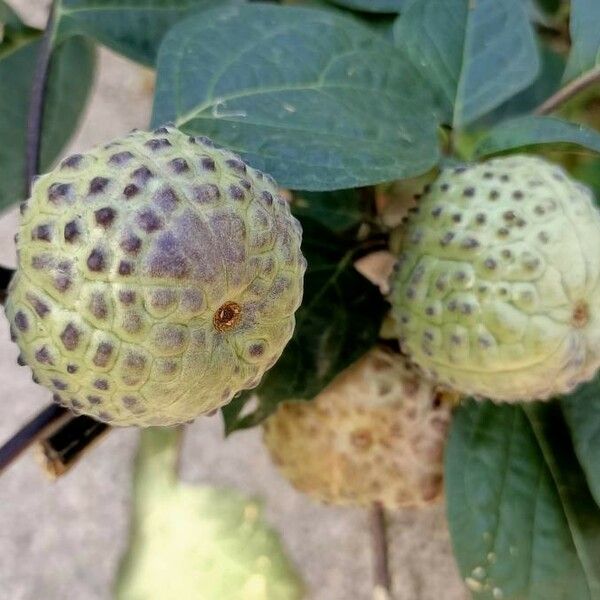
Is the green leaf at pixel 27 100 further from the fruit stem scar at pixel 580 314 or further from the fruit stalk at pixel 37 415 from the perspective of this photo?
the fruit stem scar at pixel 580 314

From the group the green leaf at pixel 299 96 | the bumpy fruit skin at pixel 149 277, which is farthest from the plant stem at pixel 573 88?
the bumpy fruit skin at pixel 149 277

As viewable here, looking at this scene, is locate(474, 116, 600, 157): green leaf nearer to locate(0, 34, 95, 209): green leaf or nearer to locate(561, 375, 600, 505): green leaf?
locate(561, 375, 600, 505): green leaf

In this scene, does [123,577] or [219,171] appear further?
[123,577]

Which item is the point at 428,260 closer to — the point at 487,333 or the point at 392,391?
the point at 487,333

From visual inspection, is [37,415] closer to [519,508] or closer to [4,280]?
[4,280]

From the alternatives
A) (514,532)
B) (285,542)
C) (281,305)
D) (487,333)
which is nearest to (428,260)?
(487,333)

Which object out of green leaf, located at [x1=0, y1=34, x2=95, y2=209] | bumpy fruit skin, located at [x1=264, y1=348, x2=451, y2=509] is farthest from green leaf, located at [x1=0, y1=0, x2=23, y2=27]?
bumpy fruit skin, located at [x1=264, y1=348, x2=451, y2=509]
